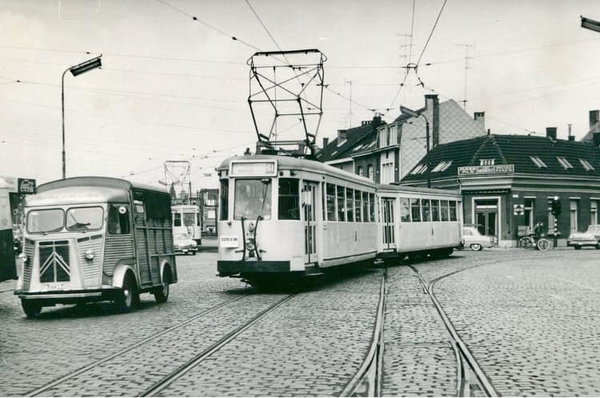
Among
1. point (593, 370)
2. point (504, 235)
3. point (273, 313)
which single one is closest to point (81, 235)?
point (273, 313)

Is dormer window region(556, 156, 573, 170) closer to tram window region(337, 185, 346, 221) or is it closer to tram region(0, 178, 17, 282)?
tram window region(337, 185, 346, 221)

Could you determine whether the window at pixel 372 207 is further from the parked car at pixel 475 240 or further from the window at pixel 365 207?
the parked car at pixel 475 240

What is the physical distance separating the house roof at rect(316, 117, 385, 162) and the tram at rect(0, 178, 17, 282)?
56604mm

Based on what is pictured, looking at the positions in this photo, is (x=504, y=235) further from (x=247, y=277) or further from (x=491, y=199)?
(x=247, y=277)

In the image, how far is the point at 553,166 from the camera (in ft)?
180

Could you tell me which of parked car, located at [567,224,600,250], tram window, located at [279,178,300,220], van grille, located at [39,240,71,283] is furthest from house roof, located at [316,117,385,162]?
van grille, located at [39,240,71,283]

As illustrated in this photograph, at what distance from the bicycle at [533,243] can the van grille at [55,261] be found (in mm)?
38289

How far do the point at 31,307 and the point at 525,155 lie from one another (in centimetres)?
4568

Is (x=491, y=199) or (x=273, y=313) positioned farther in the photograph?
(x=491, y=199)

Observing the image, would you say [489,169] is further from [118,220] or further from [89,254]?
[89,254]

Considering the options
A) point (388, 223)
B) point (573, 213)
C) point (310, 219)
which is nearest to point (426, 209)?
point (388, 223)

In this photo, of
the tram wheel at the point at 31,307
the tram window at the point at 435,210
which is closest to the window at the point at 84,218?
the tram wheel at the point at 31,307

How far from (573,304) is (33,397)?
10.8m

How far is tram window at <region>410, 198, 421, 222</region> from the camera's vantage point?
1220 inches
